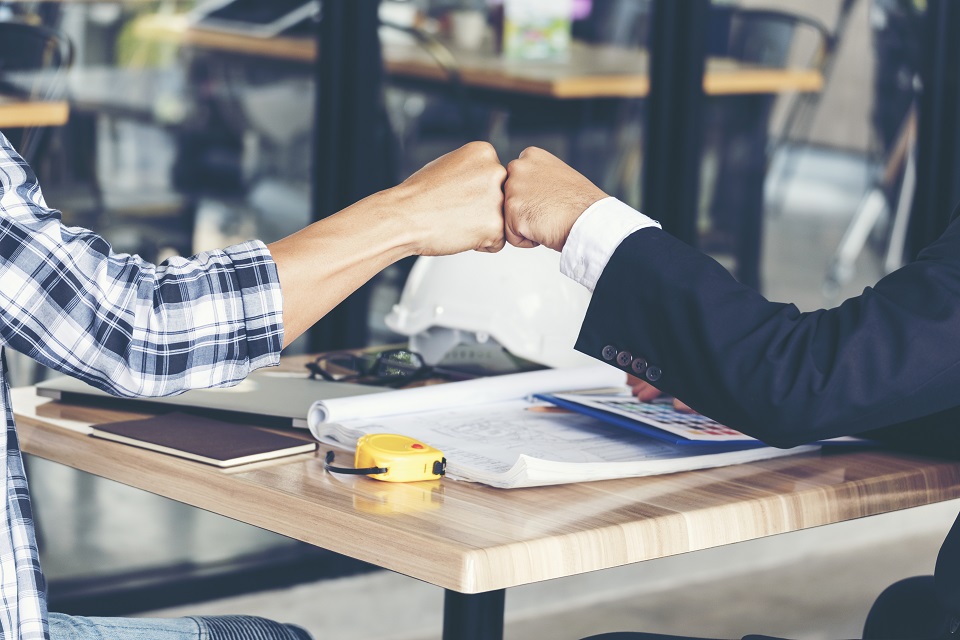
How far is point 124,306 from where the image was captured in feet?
3.76

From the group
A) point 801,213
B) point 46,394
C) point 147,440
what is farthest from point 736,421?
point 801,213

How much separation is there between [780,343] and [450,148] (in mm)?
2198

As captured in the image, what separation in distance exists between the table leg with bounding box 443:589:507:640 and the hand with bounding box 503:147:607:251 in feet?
1.35

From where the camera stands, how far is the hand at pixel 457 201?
139 cm

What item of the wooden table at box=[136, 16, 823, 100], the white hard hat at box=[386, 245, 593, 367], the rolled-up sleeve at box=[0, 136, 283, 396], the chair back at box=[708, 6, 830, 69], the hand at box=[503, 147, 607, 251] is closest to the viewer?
the rolled-up sleeve at box=[0, 136, 283, 396]

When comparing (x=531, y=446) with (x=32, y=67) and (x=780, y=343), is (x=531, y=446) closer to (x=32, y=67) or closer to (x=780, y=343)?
(x=780, y=343)

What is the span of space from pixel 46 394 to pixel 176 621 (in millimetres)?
346

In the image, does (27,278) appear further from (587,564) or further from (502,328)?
(502,328)

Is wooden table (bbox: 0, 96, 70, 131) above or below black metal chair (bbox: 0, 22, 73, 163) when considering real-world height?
below

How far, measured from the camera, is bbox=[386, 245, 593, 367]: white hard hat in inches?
74.7

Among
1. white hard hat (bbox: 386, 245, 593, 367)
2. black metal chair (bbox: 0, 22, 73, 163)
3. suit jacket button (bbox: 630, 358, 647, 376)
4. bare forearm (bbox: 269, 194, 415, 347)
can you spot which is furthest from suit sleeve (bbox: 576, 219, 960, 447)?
black metal chair (bbox: 0, 22, 73, 163)

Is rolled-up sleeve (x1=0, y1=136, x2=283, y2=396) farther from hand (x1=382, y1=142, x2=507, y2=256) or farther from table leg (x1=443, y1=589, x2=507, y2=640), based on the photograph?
table leg (x1=443, y1=589, x2=507, y2=640)

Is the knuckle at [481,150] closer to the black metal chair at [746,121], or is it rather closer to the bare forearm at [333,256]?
the bare forearm at [333,256]

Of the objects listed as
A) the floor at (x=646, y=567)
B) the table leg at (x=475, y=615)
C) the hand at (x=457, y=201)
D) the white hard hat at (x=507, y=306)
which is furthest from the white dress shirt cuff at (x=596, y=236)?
the floor at (x=646, y=567)
